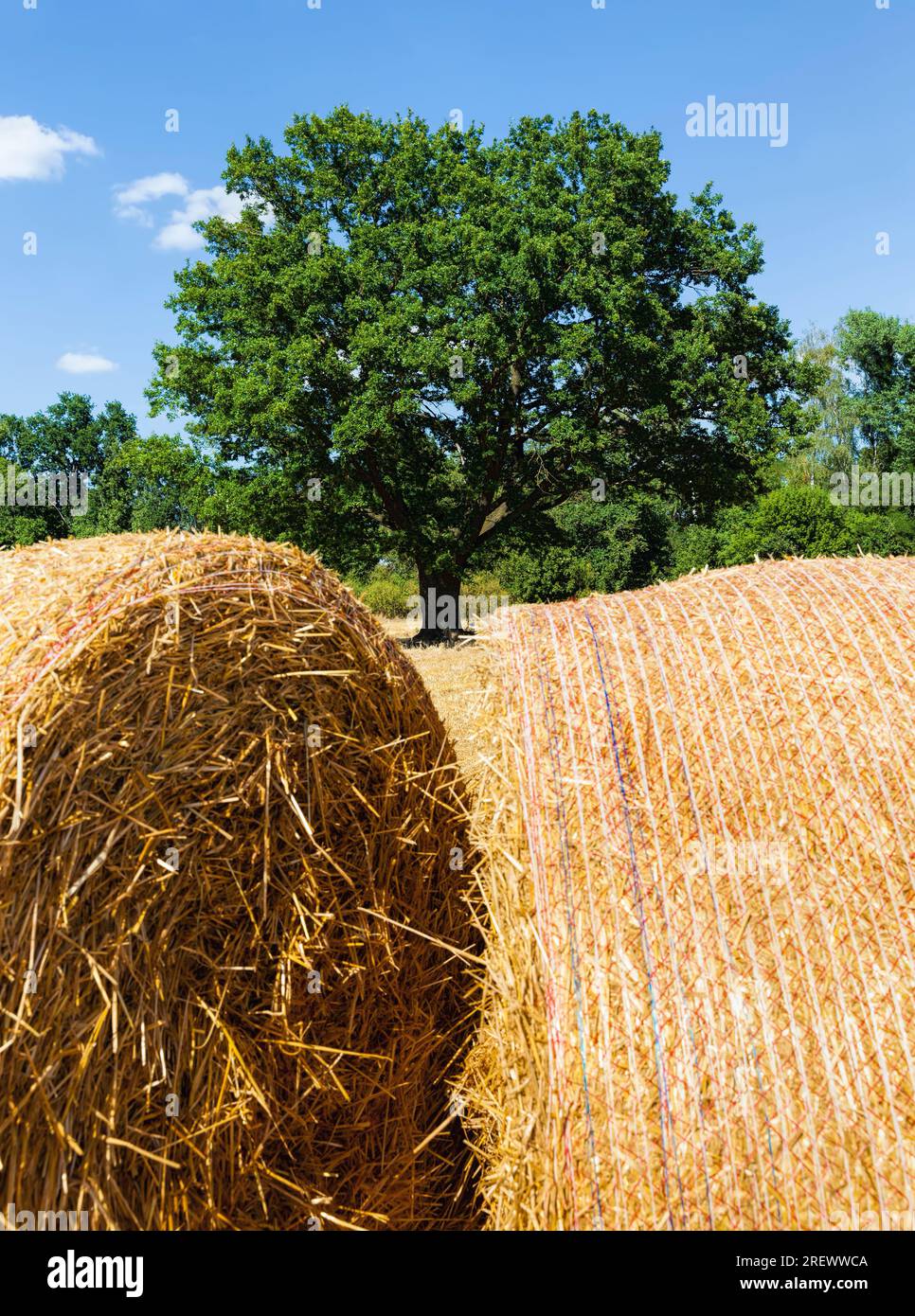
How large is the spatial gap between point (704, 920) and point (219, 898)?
146cm

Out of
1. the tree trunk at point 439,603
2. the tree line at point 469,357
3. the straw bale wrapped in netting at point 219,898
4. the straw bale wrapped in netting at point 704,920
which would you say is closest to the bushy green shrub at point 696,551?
the tree line at point 469,357

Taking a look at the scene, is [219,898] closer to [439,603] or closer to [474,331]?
[474,331]

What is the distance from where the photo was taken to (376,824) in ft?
11.0

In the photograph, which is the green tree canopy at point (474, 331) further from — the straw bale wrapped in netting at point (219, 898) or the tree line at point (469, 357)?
the straw bale wrapped in netting at point (219, 898)

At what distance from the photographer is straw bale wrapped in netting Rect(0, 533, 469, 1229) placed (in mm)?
2492

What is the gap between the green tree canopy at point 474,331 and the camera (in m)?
22.6

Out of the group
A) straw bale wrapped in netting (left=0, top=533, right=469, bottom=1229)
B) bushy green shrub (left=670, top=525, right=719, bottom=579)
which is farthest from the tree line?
straw bale wrapped in netting (left=0, top=533, right=469, bottom=1229)

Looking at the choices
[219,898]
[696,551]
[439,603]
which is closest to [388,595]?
[439,603]

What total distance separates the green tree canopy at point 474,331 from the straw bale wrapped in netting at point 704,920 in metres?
19.8

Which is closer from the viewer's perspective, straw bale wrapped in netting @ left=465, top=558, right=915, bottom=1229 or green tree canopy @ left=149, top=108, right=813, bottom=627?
straw bale wrapped in netting @ left=465, top=558, right=915, bottom=1229

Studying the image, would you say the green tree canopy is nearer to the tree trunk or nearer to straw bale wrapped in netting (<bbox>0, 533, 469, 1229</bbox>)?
the tree trunk

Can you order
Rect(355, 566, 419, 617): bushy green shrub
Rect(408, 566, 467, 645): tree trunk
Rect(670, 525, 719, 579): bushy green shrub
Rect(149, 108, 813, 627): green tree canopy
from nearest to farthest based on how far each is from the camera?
Rect(149, 108, 813, 627): green tree canopy
Rect(408, 566, 467, 645): tree trunk
Rect(355, 566, 419, 617): bushy green shrub
Rect(670, 525, 719, 579): bushy green shrub

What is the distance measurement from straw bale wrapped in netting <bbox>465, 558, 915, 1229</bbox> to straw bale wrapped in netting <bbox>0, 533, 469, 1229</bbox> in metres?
0.37

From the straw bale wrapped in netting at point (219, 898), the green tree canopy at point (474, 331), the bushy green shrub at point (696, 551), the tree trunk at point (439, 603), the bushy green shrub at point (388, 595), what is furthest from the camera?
the bushy green shrub at point (696, 551)
